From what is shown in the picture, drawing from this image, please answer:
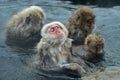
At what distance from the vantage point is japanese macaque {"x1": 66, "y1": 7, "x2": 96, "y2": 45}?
33.4 ft

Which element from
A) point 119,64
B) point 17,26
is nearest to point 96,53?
point 119,64

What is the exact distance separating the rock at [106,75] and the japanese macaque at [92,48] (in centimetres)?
71

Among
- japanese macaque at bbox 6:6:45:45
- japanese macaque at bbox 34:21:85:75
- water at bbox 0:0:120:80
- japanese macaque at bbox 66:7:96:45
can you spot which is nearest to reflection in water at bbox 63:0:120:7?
water at bbox 0:0:120:80

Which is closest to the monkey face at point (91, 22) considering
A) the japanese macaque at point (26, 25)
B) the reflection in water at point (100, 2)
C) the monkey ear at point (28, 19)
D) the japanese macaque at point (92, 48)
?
the japanese macaque at point (92, 48)

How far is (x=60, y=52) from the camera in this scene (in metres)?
8.91

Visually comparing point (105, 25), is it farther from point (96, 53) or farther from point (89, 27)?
point (96, 53)

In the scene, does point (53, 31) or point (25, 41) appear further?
point (25, 41)

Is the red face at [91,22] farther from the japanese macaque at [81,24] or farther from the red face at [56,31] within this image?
the red face at [56,31]

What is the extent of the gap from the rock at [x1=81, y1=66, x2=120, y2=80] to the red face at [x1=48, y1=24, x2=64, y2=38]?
2.97 feet

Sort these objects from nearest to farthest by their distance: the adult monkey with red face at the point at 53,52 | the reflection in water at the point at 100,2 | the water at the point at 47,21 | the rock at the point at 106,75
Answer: the rock at the point at 106,75, the adult monkey with red face at the point at 53,52, the water at the point at 47,21, the reflection in water at the point at 100,2

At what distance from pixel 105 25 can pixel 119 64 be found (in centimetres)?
245

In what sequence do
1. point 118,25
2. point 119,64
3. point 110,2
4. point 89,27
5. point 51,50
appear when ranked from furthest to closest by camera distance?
1. point 110,2
2. point 118,25
3. point 89,27
4. point 119,64
5. point 51,50

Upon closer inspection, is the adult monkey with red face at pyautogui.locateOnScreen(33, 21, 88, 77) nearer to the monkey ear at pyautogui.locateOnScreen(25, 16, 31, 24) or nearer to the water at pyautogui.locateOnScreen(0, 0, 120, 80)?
the water at pyautogui.locateOnScreen(0, 0, 120, 80)

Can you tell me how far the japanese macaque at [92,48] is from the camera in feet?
31.4
